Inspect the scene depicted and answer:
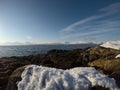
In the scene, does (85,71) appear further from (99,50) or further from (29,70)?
(99,50)

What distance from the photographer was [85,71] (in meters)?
9.41

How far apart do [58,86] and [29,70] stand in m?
2.01

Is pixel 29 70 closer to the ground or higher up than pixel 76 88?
higher up

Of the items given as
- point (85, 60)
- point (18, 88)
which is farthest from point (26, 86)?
point (85, 60)

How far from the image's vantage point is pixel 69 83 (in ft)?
27.7

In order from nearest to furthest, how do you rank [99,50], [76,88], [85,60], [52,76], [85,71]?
[76,88] < [52,76] < [85,71] < [85,60] < [99,50]

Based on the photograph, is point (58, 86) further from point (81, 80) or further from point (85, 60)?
point (85, 60)

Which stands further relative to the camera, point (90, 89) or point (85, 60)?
point (85, 60)

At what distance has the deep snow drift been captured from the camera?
27.5 feet

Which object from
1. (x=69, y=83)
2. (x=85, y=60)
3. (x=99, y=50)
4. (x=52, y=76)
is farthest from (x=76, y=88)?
(x=99, y=50)

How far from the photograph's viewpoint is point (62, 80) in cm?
855

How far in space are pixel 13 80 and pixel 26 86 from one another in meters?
0.97

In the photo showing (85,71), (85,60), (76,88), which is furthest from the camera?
(85,60)

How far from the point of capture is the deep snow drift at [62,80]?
838cm
